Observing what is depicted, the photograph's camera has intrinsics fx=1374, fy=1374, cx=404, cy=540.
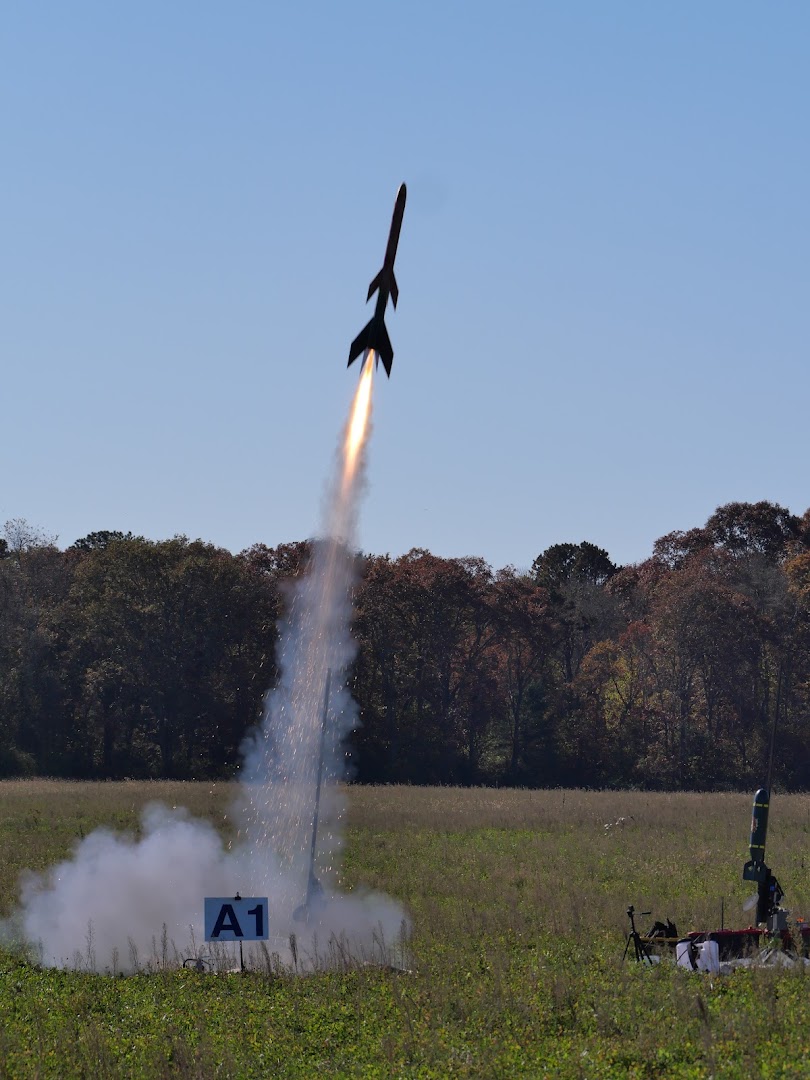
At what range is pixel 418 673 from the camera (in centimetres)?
6938

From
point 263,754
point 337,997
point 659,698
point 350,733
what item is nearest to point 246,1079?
point 337,997

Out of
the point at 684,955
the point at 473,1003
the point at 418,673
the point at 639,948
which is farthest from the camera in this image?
the point at 418,673

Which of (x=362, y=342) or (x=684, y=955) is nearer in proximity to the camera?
(x=684, y=955)

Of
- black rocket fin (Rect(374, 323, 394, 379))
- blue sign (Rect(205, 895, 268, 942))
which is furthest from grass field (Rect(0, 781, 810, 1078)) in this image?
black rocket fin (Rect(374, 323, 394, 379))

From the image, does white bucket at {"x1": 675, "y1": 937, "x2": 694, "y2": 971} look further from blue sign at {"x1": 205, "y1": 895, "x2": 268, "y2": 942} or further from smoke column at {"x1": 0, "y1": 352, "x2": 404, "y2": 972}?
blue sign at {"x1": 205, "y1": 895, "x2": 268, "y2": 942}

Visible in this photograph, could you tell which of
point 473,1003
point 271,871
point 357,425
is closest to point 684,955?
point 473,1003

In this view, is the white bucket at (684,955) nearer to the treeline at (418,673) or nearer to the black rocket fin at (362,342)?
the black rocket fin at (362,342)

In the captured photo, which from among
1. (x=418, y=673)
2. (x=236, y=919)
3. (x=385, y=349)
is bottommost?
(x=236, y=919)

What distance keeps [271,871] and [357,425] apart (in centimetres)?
907

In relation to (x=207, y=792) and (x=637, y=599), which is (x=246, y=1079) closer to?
(x=207, y=792)

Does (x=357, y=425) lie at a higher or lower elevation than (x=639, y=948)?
higher

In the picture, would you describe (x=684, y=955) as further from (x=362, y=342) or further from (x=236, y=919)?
(x=362, y=342)

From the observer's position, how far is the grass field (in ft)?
47.5

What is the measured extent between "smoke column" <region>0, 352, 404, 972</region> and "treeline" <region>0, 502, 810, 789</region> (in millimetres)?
30923
